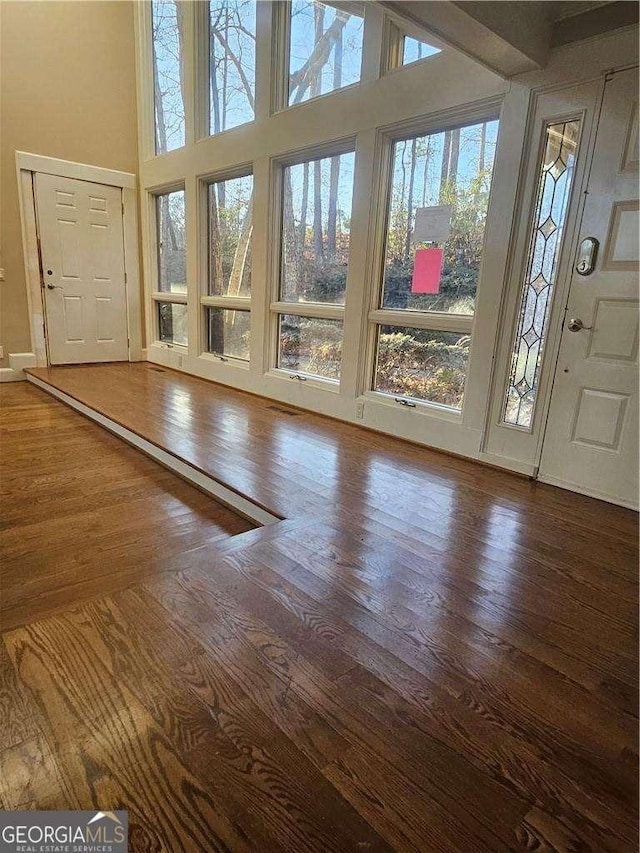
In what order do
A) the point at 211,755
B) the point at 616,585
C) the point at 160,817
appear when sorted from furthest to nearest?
1. the point at 616,585
2. the point at 211,755
3. the point at 160,817

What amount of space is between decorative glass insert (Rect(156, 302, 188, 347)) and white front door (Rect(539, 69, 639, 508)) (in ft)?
14.4

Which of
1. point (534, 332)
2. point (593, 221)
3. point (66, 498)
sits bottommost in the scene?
point (66, 498)

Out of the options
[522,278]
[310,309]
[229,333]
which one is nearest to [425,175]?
[522,278]

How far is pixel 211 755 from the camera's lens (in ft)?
3.46

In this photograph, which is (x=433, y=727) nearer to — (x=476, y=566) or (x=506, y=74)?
(x=476, y=566)

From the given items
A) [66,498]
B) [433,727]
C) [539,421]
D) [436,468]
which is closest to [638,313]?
[539,421]

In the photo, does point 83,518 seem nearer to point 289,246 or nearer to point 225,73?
point 289,246

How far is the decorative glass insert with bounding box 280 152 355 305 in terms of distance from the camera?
147 inches

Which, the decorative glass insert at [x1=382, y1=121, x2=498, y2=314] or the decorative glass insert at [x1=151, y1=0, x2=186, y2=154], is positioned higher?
the decorative glass insert at [x1=151, y1=0, x2=186, y2=154]

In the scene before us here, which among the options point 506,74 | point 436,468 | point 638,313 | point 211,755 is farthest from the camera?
point 436,468

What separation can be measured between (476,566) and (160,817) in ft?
4.37

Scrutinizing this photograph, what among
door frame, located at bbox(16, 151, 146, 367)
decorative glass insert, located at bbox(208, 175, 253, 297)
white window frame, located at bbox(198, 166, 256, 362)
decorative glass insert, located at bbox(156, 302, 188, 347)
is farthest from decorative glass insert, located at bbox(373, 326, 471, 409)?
door frame, located at bbox(16, 151, 146, 367)

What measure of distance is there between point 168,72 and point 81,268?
7.85 feet

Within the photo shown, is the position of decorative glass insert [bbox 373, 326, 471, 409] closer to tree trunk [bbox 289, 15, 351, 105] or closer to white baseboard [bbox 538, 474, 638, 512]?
white baseboard [bbox 538, 474, 638, 512]
